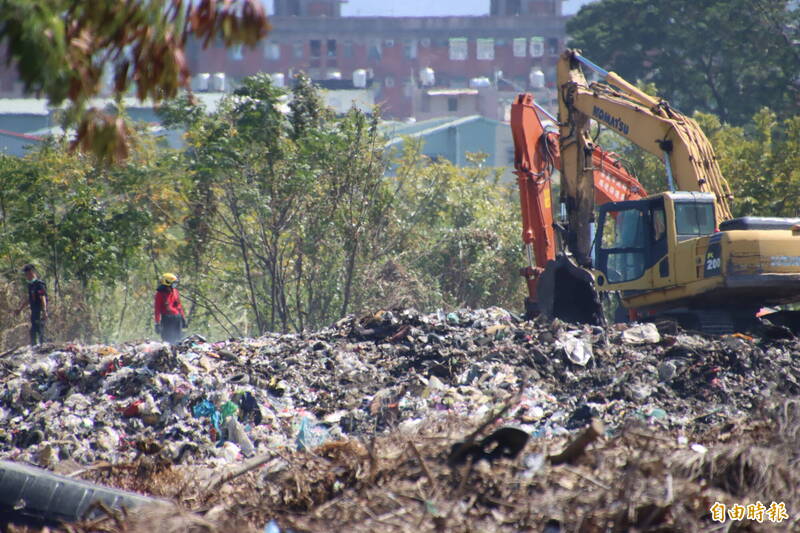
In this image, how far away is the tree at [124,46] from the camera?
376cm

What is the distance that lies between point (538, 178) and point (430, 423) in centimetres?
948

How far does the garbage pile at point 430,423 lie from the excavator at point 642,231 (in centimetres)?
87

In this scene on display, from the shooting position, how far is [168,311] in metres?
13.9

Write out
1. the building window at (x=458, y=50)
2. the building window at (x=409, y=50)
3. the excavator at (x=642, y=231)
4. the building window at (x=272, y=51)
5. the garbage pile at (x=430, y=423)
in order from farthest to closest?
the building window at (x=409, y=50)
the building window at (x=458, y=50)
the building window at (x=272, y=51)
the excavator at (x=642, y=231)
the garbage pile at (x=430, y=423)

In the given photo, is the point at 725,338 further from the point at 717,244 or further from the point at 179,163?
the point at 179,163

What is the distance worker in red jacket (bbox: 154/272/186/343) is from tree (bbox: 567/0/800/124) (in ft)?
79.0

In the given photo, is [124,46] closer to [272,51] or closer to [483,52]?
[272,51]

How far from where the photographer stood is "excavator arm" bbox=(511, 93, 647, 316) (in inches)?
571

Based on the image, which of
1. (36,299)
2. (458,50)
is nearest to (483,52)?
(458,50)

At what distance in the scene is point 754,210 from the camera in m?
21.6

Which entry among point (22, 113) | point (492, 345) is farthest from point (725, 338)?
point (22, 113)

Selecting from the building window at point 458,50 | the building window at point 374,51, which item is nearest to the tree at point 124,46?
the building window at point 458,50

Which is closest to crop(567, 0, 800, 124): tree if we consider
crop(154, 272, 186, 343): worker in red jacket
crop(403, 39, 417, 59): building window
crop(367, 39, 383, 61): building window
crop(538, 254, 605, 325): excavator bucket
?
crop(538, 254, 605, 325): excavator bucket

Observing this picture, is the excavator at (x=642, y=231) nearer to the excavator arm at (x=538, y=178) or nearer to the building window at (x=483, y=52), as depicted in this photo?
the excavator arm at (x=538, y=178)
